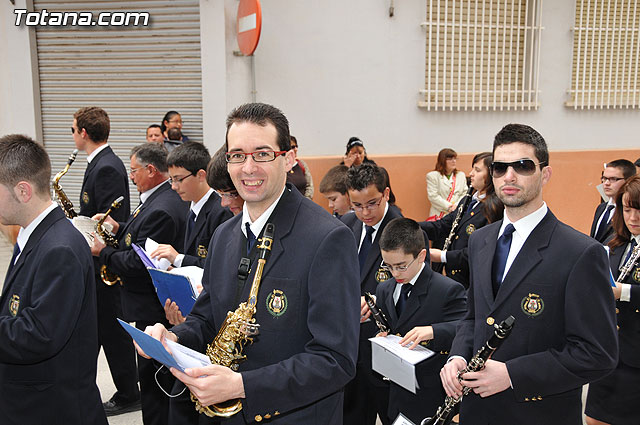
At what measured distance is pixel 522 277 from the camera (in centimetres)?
266

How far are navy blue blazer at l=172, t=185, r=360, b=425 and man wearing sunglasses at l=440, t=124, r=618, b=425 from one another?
2.48ft

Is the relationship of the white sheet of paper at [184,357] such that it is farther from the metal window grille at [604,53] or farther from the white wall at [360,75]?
the metal window grille at [604,53]

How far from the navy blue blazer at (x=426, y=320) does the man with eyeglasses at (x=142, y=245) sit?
→ 1.77 m

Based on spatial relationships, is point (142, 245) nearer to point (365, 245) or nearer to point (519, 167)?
point (365, 245)

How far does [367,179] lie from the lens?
4.30 metres

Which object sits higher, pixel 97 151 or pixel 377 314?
pixel 97 151

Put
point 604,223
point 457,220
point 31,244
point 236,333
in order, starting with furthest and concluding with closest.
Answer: point 457,220
point 604,223
point 31,244
point 236,333

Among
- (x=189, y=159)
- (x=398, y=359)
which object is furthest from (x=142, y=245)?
(x=398, y=359)

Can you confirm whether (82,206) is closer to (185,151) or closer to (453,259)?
(185,151)

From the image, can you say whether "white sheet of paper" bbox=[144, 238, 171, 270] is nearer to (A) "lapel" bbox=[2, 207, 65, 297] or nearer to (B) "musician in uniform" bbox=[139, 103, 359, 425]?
(A) "lapel" bbox=[2, 207, 65, 297]

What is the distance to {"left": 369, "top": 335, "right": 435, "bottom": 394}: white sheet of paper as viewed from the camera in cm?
317

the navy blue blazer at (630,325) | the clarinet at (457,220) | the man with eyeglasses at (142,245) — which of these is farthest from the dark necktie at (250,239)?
the clarinet at (457,220)

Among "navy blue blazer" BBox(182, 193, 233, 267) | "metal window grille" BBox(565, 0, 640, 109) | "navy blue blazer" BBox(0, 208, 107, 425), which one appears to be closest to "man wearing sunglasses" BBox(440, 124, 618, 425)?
"navy blue blazer" BBox(0, 208, 107, 425)

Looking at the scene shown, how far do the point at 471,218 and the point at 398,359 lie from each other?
2.64 m
